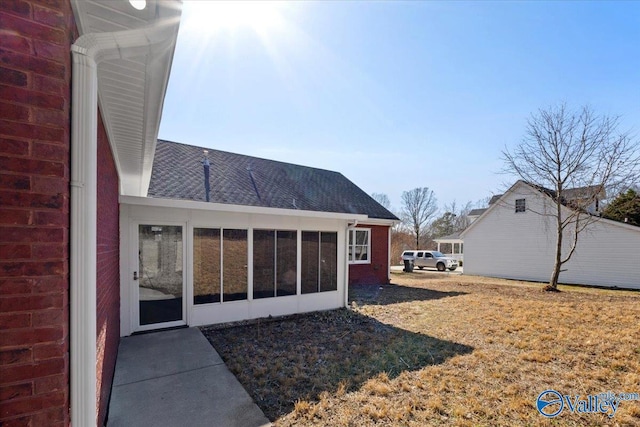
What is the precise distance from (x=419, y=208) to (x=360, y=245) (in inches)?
1006

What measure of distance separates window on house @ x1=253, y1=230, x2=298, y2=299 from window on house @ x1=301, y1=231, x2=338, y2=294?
Result: 1.03ft

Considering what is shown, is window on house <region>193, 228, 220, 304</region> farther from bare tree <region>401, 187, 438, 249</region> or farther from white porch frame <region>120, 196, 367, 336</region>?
bare tree <region>401, 187, 438, 249</region>

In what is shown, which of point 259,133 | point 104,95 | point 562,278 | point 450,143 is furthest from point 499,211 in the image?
point 104,95

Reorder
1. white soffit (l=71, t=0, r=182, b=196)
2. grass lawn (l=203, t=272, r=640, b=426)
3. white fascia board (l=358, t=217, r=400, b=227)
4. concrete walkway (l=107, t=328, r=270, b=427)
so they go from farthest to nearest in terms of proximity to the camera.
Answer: white fascia board (l=358, t=217, r=400, b=227) < grass lawn (l=203, t=272, r=640, b=426) < concrete walkway (l=107, t=328, r=270, b=427) < white soffit (l=71, t=0, r=182, b=196)

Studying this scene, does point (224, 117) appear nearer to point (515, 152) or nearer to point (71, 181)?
point (71, 181)

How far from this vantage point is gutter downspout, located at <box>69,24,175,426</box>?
145 cm

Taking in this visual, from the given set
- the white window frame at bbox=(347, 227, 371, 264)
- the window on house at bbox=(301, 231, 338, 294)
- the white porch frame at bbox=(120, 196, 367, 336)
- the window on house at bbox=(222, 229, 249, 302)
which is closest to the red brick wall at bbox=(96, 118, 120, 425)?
the white porch frame at bbox=(120, 196, 367, 336)

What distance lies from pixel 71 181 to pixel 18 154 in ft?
0.72

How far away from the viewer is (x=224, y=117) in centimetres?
768

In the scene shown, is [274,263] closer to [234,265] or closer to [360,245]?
[234,265]

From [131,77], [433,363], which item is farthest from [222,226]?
[433,363]

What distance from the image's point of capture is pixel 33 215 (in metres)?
1.31

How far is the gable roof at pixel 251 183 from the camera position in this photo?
935 centimetres

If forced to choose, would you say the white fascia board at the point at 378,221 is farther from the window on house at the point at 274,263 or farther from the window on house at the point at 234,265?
the window on house at the point at 234,265
